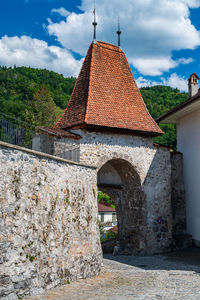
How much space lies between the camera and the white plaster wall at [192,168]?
1494cm

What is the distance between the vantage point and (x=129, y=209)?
15.1 m

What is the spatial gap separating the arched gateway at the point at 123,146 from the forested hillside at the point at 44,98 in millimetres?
22103

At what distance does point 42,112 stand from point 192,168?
87.6ft

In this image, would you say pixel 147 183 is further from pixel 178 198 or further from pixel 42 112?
pixel 42 112

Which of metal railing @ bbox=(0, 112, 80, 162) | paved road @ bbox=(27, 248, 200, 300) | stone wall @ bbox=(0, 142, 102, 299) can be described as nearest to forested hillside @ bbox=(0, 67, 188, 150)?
metal railing @ bbox=(0, 112, 80, 162)

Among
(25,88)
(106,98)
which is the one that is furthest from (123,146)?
(25,88)

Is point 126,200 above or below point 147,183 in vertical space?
below

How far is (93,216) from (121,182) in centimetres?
498

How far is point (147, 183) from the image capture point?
14.5 meters

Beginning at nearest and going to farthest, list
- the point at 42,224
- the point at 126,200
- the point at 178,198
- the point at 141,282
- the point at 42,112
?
the point at 42,224
the point at 141,282
the point at 126,200
the point at 178,198
the point at 42,112

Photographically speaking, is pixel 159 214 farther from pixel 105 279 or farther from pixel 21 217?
pixel 21 217

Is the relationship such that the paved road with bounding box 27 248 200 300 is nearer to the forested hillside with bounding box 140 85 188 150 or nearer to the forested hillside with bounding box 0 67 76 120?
the forested hillside with bounding box 140 85 188 150

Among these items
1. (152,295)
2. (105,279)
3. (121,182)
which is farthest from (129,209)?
(152,295)

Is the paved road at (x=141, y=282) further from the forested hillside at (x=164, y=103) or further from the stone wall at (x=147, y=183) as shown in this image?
the forested hillside at (x=164, y=103)
